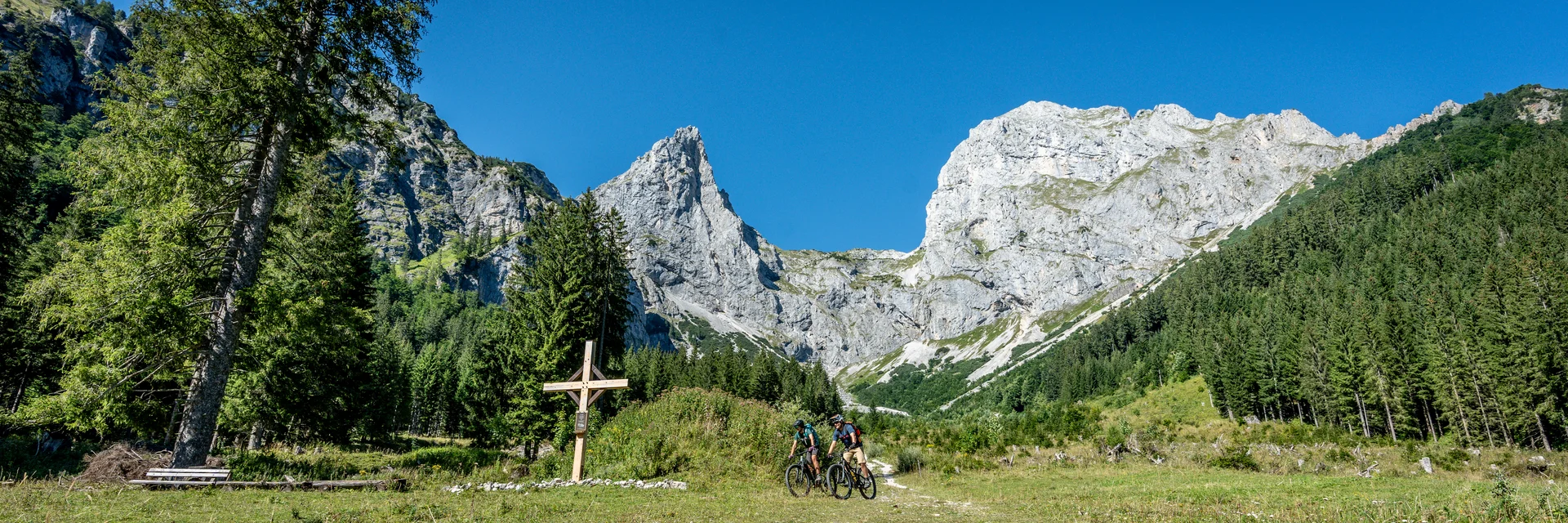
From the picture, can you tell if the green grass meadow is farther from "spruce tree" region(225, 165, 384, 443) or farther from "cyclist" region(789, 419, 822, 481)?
"spruce tree" region(225, 165, 384, 443)

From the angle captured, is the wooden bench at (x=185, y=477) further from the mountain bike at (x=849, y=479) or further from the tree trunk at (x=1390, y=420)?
the tree trunk at (x=1390, y=420)

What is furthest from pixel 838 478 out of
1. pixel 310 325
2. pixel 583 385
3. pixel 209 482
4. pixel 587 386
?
pixel 310 325

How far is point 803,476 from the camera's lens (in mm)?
15555

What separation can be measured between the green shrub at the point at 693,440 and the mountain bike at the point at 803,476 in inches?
75.2

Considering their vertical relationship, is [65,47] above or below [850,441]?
above

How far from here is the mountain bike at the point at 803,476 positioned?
14773 mm

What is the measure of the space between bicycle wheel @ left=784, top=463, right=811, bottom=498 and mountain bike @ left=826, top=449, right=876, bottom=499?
0.59m

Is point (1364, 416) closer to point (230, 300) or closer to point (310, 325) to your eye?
point (310, 325)

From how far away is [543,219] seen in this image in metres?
30.4

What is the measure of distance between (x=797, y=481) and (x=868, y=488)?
1.74 m

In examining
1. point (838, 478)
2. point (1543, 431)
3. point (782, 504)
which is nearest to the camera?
point (782, 504)

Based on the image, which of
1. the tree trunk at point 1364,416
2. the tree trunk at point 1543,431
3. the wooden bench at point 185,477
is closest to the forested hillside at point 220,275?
the wooden bench at point 185,477

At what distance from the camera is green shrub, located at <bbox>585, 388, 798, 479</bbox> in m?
17.1

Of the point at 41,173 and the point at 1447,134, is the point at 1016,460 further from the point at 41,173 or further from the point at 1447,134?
the point at 1447,134
